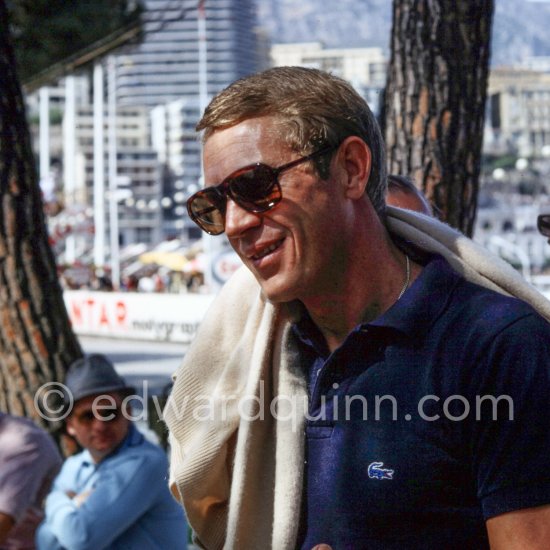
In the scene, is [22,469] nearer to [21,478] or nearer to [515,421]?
[21,478]

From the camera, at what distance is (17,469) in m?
3.77

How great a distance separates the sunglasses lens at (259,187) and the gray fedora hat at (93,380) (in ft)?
8.82

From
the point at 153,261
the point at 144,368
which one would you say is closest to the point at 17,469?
the point at 144,368

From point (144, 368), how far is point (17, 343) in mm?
17814

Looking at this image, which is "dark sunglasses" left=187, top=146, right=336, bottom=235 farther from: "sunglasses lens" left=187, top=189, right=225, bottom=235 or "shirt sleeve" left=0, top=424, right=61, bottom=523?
"shirt sleeve" left=0, top=424, right=61, bottom=523

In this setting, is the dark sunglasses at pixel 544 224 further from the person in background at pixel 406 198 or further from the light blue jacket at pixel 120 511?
the light blue jacket at pixel 120 511

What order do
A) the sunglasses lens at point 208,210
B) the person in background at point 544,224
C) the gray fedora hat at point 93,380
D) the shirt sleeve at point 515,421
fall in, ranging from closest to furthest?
the shirt sleeve at point 515,421 → the sunglasses lens at point 208,210 → the person in background at point 544,224 → the gray fedora hat at point 93,380

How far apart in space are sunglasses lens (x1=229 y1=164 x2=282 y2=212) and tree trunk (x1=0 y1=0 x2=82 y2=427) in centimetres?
370

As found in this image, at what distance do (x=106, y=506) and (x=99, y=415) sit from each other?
0.43 metres

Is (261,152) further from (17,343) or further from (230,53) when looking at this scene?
(230,53)

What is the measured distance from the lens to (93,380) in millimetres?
4551

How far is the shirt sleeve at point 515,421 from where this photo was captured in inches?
65.9

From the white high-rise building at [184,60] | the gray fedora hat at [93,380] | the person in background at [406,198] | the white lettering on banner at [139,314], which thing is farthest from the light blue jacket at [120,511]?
the white high-rise building at [184,60]

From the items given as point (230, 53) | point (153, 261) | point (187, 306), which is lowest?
point (153, 261)
